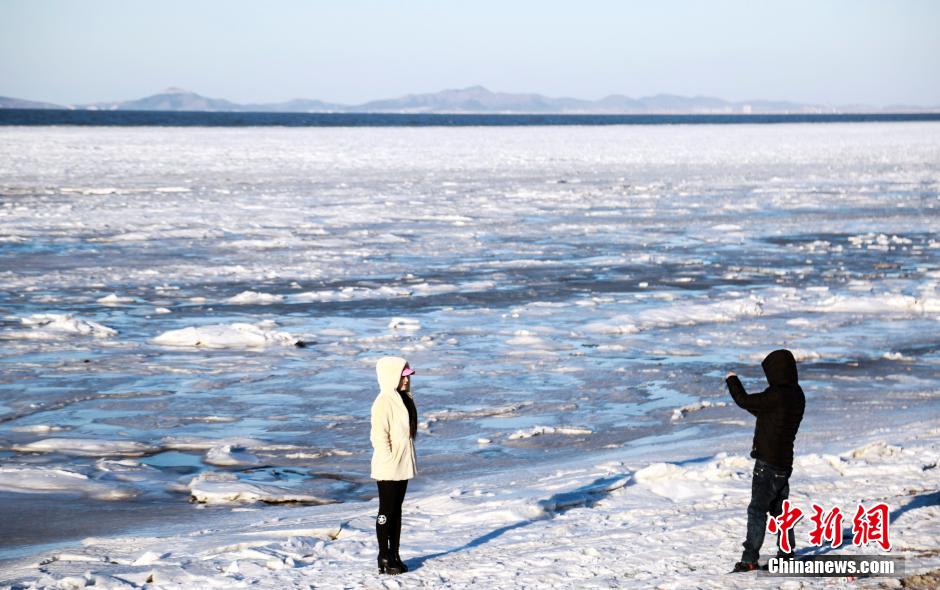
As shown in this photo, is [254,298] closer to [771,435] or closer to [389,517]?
[389,517]

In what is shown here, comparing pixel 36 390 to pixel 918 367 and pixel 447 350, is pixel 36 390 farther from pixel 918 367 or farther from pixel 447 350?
pixel 918 367

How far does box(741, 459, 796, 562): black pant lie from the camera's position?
209 inches

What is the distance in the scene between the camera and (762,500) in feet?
17.5

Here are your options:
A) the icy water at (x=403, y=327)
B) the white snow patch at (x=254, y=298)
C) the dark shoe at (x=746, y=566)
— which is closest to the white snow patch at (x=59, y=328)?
the icy water at (x=403, y=327)

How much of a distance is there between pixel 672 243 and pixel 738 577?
53.1 feet

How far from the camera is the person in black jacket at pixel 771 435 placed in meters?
5.25

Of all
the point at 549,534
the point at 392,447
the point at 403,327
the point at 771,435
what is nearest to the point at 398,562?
the point at 392,447

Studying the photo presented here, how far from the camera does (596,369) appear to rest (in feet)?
36.4

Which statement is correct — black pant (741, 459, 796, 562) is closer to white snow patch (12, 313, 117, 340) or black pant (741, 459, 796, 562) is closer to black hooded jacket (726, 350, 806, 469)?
black hooded jacket (726, 350, 806, 469)

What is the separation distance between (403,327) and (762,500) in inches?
Answer: 311

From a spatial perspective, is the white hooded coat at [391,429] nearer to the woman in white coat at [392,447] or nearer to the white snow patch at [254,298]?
the woman in white coat at [392,447]

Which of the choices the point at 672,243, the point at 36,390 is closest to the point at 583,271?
the point at 672,243

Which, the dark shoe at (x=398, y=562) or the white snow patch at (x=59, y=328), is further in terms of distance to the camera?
the white snow patch at (x=59, y=328)

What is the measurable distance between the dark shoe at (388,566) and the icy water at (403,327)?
2.03 m
